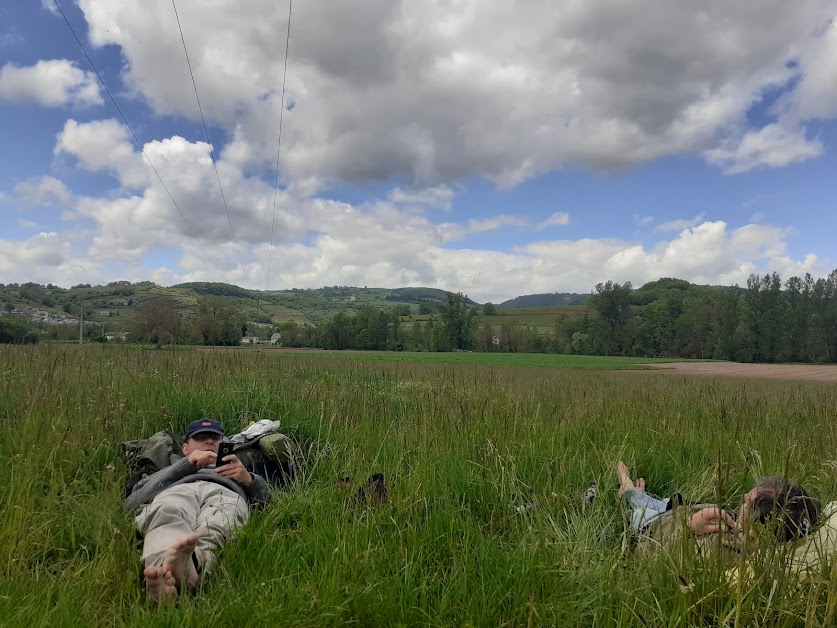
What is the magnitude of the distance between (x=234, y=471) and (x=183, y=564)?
0.98 metres

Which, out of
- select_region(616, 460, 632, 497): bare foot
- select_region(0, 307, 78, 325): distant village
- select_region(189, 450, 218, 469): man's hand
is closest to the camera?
select_region(616, 460, 632, 497): bare foot

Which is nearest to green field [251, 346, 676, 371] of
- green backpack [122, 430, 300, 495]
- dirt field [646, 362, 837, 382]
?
dirt field [646, 362, 837, 382]

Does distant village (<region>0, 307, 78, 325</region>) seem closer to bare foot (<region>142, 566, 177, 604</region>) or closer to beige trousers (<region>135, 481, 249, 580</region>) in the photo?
beige trousers (<region>135, 481, 249, 580</region>)

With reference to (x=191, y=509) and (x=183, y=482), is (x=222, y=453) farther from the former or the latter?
(x=191, y=509)

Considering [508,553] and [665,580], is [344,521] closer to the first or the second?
[508,553]

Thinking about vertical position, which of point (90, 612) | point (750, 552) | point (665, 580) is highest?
point (750, 552)

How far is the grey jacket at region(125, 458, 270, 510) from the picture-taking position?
3057mm

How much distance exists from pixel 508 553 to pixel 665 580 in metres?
0.68

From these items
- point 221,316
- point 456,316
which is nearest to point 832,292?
point 456,316

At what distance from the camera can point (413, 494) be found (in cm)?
290

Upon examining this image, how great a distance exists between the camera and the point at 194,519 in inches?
110

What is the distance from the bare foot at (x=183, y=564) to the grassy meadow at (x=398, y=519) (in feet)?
0.33

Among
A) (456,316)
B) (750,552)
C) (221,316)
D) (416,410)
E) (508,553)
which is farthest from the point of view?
(456,316)

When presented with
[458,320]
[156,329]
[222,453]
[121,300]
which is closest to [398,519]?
[222,453]
